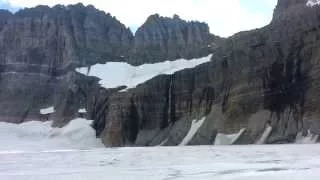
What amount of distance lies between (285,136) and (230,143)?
36.0 ft

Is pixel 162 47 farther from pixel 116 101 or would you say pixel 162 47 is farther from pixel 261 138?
pixel 261 138

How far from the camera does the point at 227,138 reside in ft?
335

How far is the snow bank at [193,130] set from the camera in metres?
112

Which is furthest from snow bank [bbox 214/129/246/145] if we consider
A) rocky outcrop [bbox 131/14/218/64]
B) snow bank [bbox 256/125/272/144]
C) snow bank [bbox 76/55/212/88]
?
rocky outcrop [bbox 131/14/218/64]

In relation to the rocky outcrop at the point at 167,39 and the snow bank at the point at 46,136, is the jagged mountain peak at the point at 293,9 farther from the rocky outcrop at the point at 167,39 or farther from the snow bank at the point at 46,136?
the rocky outcrop at the point at 167,39

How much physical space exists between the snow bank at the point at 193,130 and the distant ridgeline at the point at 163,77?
331 mm

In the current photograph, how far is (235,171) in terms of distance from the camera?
92.2 feet

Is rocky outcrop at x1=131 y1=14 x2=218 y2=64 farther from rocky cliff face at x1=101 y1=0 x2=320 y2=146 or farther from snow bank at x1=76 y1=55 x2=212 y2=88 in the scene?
rocky cliff face at x1=101 y1=0 x2=320 y2=146

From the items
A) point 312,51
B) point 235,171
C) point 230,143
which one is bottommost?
point 230,143

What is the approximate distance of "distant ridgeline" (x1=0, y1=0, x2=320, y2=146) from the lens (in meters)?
97.9

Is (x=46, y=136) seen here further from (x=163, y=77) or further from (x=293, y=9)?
(x=293, y=9)

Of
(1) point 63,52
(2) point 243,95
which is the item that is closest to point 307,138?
(2) point 243,95

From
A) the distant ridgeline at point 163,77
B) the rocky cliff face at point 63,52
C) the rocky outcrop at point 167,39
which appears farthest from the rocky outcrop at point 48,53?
the rocky outcrop at point 167,39

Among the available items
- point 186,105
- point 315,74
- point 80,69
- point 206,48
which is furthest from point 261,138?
point 80,69
